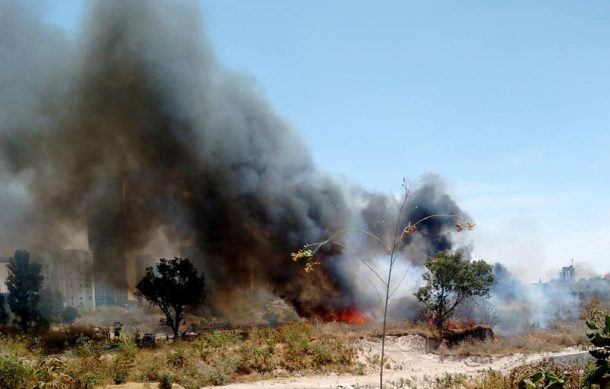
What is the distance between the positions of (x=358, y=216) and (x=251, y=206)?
10.5m

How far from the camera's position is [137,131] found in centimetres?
5050

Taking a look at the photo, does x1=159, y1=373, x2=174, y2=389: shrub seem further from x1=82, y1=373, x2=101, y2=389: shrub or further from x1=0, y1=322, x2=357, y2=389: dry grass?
x1=82, y1=373, x2=101, y2=389: shrub

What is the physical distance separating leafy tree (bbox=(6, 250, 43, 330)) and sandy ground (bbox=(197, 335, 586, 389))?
2879 centimetres

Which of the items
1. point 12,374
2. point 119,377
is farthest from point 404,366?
point 12,374

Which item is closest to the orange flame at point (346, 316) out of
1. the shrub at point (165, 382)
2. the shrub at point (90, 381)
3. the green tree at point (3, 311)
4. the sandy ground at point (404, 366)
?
the sandy ground at point (404, 366)

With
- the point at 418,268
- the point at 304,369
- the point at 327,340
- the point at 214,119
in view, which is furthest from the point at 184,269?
the point at 418,268

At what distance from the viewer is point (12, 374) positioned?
16859 millimetres

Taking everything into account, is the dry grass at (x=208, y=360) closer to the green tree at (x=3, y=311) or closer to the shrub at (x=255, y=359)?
the shrub at (x=255, y=359)

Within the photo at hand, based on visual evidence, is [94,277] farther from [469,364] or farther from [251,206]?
[469,364]

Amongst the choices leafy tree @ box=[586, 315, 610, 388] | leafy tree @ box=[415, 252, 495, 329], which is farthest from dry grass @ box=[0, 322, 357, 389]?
leafy tree @ box=[586, 315, 610, 388]

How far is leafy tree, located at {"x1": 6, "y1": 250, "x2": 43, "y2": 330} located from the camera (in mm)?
44031

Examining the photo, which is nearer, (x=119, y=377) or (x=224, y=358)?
(x=119, y=377)

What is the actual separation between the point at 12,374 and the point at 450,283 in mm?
29171

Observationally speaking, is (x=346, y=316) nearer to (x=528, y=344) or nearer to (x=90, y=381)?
(x=528, y=344)
